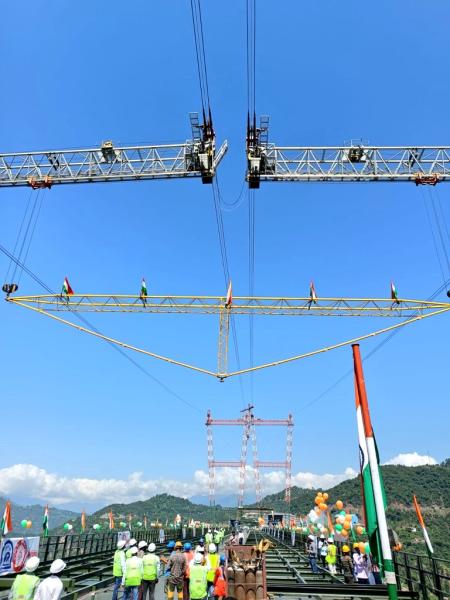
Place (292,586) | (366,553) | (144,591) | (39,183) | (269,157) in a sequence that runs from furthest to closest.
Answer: (39,183), (269,157), (366,553), (144,591), (292,586)

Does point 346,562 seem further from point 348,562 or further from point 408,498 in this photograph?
point 408,498

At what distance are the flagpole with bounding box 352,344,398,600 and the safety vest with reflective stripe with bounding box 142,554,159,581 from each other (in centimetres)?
659

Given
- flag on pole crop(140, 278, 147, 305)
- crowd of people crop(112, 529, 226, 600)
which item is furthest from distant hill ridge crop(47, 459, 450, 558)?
crowd of people crop(112, 529, 226, 600)

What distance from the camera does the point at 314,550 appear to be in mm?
19172

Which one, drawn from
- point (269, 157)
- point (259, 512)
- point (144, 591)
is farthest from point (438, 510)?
point (144, 591)

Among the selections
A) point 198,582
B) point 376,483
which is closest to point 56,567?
point 198,582

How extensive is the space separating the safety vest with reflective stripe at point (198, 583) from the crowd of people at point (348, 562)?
6.51m

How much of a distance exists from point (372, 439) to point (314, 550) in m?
15.0

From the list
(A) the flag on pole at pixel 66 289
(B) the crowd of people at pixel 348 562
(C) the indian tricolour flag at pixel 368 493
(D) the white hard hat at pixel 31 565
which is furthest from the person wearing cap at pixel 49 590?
(A) the flag on pole at pixel 66 289

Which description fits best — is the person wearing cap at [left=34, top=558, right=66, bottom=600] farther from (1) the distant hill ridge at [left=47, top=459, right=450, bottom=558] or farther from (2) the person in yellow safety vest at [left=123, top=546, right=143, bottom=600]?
(1) the distant hill ridge at [left=47, top=459, right=450, bottom=558]

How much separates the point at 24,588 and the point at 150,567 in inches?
163

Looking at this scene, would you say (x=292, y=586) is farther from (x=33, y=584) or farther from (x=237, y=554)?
(x=33, y=584)

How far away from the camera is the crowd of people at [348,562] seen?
1395 centimetres

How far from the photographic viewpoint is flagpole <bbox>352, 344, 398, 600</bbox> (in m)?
5.84
